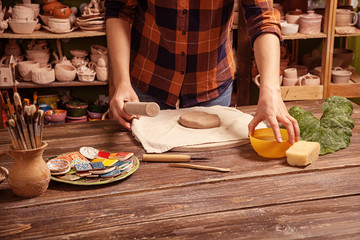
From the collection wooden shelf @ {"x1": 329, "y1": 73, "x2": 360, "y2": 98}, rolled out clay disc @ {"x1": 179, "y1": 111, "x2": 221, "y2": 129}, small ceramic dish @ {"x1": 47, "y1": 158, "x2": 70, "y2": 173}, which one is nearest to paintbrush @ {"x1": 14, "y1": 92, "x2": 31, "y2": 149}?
small ceramic dish @ {"x1": 47, "y1": 158, "x2": 70, "y2": 173}

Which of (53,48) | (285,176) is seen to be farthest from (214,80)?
(53,48)

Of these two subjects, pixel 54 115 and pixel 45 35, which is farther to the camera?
pixel 54 115

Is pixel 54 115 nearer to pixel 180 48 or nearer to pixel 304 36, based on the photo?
pixel 180 48

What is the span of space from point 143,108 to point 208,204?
1.38 feet

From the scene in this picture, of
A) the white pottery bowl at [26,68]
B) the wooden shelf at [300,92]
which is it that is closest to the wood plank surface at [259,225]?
the wooden shelf at [300,92]

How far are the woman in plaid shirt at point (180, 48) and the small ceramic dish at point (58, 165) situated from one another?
0.32 meters

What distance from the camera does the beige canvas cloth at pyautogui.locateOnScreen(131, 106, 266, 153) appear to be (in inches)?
55.5

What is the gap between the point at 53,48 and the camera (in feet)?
12.2

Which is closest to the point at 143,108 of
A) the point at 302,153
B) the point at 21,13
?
the point at 302,153

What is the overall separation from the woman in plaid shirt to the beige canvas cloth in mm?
82

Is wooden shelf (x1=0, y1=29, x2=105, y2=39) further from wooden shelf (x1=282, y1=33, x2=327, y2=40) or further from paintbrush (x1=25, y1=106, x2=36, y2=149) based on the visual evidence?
paintbrush (x1=25, y1=106, x2=36, y2=149)

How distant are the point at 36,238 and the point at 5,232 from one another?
79 mm

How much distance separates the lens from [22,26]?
123 inches

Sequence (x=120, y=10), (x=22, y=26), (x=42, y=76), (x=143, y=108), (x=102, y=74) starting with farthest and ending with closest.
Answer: (x=102, y=74), (x=42, y=76), (x=22, y=26), (x=120, y=10), (x=143, y=108)
